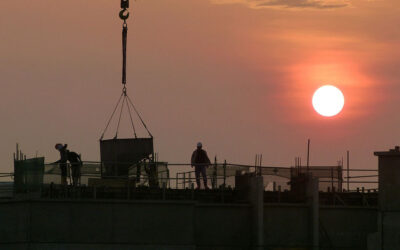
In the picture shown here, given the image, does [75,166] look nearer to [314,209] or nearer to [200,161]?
[200,161]

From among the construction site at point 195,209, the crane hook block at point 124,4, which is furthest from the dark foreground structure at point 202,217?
the crane hook block at point 124,4

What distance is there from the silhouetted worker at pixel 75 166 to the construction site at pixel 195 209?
0.13 meters

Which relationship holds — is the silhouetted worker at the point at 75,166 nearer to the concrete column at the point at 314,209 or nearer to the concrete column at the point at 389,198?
the concrete column at the point at 314,209

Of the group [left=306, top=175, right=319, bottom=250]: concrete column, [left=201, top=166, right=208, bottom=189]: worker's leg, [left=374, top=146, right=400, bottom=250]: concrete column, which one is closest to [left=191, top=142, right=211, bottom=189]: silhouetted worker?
[left=201, top=166, right=208, bottom=189]: worker's leg

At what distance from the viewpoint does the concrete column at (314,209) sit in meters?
59.9

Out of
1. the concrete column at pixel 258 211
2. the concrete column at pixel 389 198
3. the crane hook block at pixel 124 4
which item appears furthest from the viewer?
the crane hook block at pixel 124 4

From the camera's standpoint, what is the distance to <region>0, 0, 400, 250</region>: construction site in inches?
2317

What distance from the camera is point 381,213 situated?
60094mm

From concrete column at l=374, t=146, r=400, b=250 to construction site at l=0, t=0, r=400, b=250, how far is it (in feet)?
0.14

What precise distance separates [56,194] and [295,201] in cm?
1036

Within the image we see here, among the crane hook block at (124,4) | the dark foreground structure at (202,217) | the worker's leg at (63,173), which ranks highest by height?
the crane hook block at (124,4)

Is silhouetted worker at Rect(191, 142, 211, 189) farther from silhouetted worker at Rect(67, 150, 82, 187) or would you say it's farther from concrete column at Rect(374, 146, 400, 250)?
concrete column at Rect(374, 146, 400, 250)

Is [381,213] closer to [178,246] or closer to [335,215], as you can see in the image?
[335,215]

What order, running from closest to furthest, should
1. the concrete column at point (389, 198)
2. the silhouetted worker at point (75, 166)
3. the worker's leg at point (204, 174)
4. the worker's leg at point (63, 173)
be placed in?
the concrete column at point (389, 198) → the worker's leg at point (63, 173) → the silhouetted worker at point (75, 166) → the worker's leg at point (204, 174)
